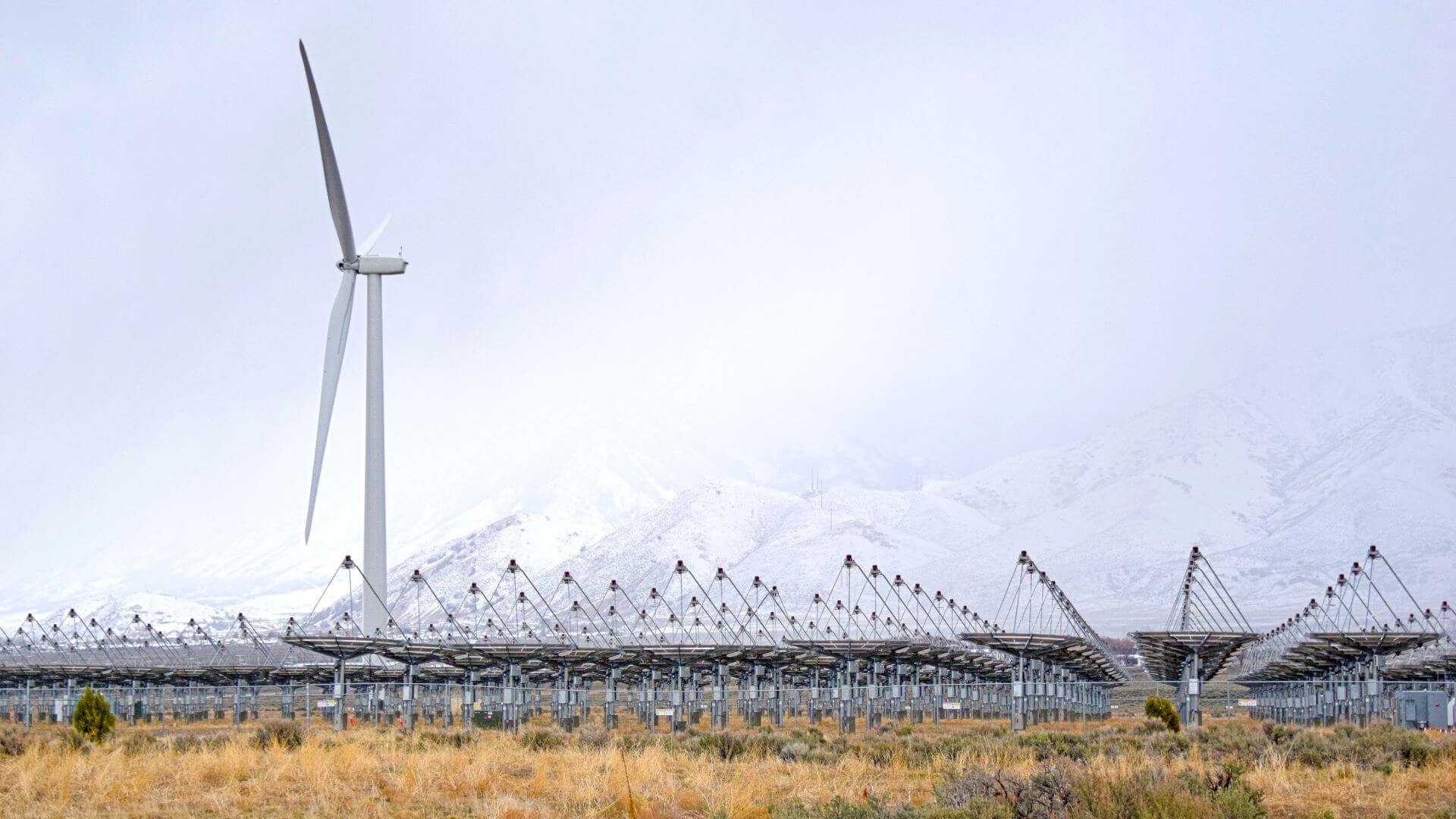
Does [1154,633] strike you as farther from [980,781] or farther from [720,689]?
[980,781]

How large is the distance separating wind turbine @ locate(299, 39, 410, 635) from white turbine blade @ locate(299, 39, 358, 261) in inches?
2.8

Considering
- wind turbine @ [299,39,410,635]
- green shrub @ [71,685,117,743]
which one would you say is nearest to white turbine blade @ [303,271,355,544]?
wind turbine @ [299,39,410,635]

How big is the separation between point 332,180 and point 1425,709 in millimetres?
65194

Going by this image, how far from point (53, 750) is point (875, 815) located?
2323 centimetres

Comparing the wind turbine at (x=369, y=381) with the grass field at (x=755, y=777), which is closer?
the grass field at (x=755, y=777)

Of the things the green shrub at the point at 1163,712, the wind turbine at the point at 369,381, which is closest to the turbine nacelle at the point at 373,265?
the wind turbine at the point at 369,381

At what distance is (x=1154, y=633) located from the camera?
59.8m

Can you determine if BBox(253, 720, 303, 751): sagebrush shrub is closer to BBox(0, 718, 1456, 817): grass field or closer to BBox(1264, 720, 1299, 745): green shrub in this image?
BBox(0, 718, 1456, 817): grass field

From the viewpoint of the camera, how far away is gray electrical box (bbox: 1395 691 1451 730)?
5650 centimetres

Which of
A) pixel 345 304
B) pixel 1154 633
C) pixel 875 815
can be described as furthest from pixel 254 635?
pixel 875 815

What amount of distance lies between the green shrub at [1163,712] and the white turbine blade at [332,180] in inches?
2096

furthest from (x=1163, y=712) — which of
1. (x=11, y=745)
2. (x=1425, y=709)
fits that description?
(x=11, y=745)

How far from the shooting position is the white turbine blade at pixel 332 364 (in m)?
84.0

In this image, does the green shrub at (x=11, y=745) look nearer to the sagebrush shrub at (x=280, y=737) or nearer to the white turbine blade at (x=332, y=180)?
the sagebrush shrub at (x=280, y=737)
